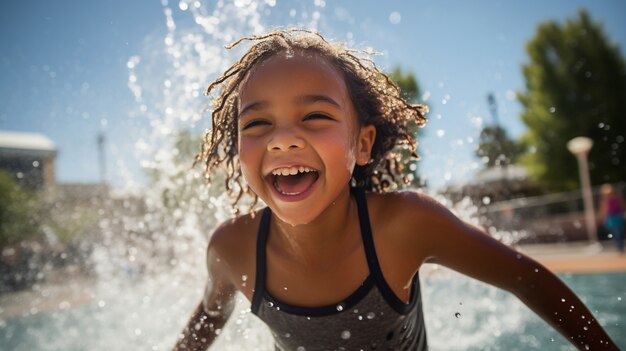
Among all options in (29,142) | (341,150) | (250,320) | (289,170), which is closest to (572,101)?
(29,142)

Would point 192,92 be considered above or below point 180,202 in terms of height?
above

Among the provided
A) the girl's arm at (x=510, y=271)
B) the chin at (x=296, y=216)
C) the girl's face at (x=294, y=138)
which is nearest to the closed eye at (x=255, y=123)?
the girl's face at (x=294, y=138)

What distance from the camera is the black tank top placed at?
2.07m

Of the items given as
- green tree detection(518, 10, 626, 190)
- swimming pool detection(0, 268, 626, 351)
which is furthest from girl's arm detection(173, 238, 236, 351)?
green tree detection(518, 10, 626, 190)

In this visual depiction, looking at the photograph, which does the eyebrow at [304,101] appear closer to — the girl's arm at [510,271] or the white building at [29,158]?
the girl's arm at [510,271]

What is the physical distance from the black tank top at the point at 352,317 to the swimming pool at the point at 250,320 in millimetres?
337

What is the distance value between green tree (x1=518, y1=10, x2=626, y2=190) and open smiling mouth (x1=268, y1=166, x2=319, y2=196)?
2027cm

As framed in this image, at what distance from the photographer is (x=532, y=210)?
16766 mm

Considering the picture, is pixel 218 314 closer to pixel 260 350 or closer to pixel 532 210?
pixel 260 350

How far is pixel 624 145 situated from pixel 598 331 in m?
21.7

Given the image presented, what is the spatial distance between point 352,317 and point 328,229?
356mm

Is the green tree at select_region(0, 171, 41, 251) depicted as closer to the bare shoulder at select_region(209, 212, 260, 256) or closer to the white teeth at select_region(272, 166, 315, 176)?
the bare shoulder at select_region(209, 212, 260, 256)

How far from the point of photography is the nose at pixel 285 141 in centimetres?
175

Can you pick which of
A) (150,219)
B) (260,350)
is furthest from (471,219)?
(150,219)
